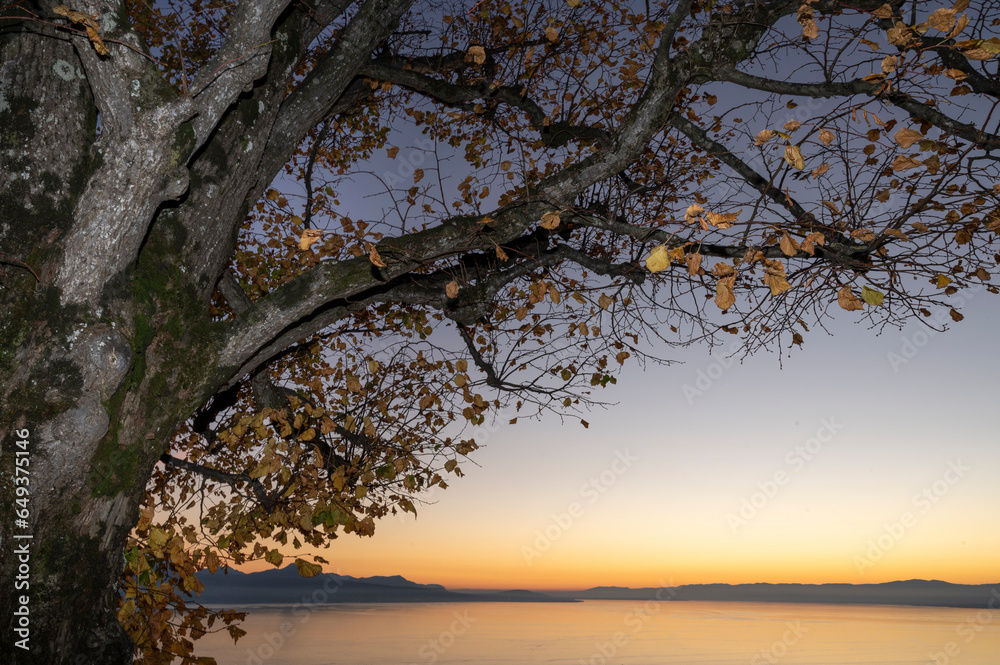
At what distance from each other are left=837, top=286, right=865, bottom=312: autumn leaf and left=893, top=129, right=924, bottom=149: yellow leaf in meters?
1.17

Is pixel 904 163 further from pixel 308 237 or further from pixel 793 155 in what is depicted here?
pixel 308 237

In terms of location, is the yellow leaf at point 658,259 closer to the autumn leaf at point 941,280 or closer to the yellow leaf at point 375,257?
the yellow leaf at point 375,257

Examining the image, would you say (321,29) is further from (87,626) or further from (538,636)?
(538,636)

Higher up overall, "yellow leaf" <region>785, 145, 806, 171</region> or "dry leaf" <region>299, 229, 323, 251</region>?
"yellow leaf" <region>785, 145, 806, 171</region>

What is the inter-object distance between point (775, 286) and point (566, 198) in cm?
209

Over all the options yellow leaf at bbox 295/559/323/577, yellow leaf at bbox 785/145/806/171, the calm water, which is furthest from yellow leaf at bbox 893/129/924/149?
the calm water

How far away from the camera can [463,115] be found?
1035cm

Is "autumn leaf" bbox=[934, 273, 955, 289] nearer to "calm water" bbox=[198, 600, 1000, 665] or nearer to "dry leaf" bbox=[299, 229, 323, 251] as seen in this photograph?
"dry leaf" bbox=[299, 229, 323, 251]

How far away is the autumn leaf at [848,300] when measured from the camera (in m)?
4.53

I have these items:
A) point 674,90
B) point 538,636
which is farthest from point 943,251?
point 538,636

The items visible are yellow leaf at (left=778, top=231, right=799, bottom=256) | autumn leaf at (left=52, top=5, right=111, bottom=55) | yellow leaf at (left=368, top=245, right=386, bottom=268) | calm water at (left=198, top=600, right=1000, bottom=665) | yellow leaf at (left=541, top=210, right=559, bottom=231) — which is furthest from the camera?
calm water at (left=198, top=600, right=1000, bottom=665)

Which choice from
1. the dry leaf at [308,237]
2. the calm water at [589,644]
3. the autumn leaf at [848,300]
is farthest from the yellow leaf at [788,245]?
the calm water at [589,644]

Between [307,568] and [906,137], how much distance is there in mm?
7230

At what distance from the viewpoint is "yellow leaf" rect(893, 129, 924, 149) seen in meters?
4.48
